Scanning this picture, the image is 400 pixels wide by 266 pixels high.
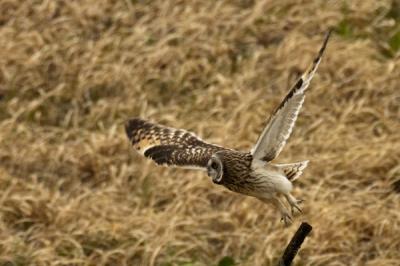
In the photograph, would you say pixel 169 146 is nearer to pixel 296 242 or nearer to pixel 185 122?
pixel 296 242

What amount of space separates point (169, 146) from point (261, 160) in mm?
812

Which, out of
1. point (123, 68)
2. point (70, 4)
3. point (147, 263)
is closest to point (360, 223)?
point (147, 263)

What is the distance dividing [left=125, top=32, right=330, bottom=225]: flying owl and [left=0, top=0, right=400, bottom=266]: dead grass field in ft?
5.24

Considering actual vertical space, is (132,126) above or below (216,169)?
below

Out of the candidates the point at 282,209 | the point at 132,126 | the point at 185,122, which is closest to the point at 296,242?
the point at 282,209

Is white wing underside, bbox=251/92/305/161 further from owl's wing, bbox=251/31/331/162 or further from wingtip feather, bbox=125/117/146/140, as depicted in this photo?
wingtip feather, bbox=125/117/146/140

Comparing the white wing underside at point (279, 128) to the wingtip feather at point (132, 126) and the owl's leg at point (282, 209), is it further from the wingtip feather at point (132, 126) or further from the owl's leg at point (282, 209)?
the wingtip feather at point (132, 126)

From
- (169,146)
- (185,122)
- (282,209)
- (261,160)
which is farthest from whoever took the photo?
(185,122)

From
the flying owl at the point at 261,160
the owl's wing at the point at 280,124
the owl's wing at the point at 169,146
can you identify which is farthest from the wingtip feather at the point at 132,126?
the owl's wing at the point at 280,124

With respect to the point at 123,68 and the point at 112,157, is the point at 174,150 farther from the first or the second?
the point at 123,68

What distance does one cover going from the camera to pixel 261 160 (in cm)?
498

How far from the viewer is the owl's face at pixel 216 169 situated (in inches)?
197

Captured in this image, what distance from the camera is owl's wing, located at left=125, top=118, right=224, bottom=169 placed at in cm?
530

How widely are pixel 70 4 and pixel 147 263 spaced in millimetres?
3497
